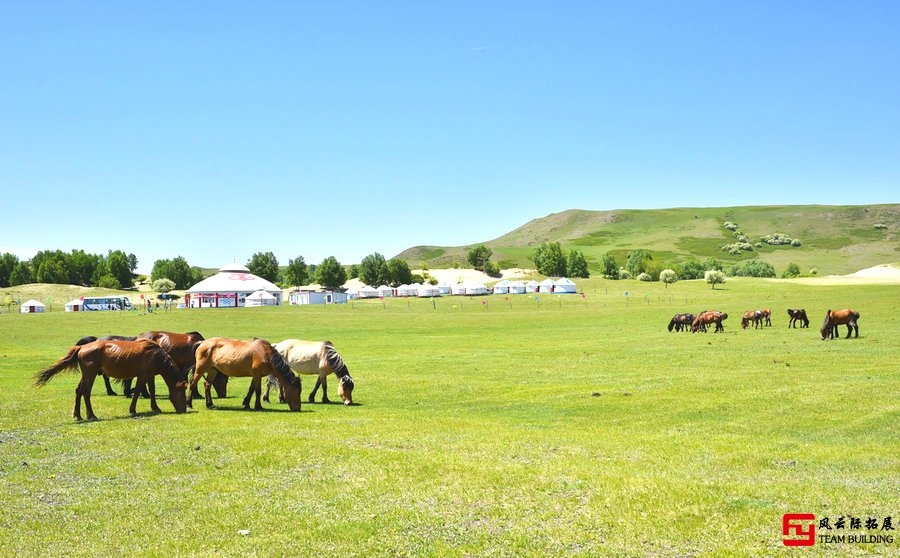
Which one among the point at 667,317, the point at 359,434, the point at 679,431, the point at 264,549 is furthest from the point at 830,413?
the point at 667,317

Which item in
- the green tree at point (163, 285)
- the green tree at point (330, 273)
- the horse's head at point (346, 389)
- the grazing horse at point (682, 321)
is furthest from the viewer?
the green tree at point (163, 285)

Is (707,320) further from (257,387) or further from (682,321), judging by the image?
(257,387)

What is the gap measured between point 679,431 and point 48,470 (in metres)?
13.6

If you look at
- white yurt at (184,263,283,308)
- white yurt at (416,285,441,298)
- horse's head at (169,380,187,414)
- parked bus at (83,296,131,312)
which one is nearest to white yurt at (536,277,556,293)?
white yurt at (416,285,441,298)

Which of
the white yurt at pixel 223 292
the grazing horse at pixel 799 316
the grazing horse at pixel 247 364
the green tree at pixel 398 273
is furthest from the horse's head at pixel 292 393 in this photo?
the green tree at pixel 398 273

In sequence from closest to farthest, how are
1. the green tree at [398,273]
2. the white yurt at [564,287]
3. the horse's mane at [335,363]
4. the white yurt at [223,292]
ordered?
the horse's mane at [335,363], the white yurt at [223,292], the white yurt at [564,287], the green tree at [398,273]

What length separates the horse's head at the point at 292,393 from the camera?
19.8 metres

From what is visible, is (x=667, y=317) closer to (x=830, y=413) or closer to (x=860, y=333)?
(x=860, y=333)

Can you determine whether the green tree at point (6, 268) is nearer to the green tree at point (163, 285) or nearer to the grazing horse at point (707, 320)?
the green tree at point (163, 285)

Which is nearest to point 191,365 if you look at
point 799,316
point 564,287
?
point 799,316

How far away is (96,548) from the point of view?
27.2 ft

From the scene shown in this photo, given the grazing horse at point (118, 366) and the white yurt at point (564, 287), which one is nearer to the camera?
the grazing horse at point (118, 366)
